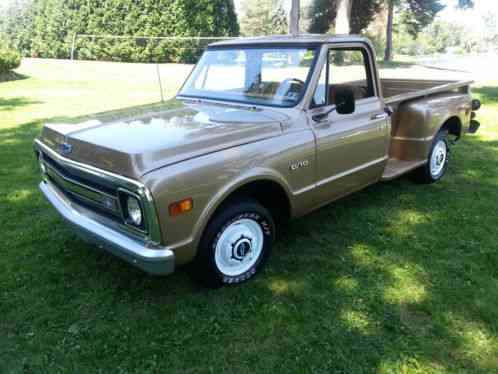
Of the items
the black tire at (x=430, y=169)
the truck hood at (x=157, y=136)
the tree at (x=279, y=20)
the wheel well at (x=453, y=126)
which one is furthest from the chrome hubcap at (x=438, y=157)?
the tree at (x=279, y=20)

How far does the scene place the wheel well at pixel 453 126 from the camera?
5.50 m

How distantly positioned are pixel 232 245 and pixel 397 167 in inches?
103

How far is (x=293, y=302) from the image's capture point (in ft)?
10.4

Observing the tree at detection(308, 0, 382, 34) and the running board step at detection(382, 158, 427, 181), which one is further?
the tree at detection(308, 0, 382, 34)

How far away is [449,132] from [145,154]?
4.60m

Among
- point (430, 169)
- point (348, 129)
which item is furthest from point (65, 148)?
point (430, 169)

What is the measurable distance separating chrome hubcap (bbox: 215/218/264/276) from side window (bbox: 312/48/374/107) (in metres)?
1.21

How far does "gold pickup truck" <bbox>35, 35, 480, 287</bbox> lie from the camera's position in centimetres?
264

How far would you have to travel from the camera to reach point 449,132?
5688 millimetres

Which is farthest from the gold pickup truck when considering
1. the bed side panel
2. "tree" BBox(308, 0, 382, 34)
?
"tree" BBox(308, 0, 382, 34)

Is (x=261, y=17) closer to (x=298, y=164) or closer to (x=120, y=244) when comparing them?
(x=298, y=164)

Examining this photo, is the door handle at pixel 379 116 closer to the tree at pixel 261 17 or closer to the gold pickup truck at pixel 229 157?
the gold pickup truck at pixel 229 157

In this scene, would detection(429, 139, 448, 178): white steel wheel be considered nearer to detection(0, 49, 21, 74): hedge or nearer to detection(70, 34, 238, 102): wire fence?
detection(0, 49, 21, 74): hedge

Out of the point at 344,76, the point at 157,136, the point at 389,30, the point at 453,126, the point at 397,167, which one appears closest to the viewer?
the point at 157,136
